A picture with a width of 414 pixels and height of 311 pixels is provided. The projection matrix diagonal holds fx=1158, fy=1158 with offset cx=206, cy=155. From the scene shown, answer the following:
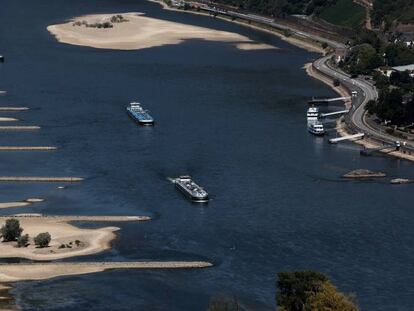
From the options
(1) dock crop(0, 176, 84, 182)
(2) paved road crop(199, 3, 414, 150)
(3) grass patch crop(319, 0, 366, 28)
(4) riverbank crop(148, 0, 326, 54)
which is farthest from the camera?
(3) grass patch crop(319, 0, 366, 28)

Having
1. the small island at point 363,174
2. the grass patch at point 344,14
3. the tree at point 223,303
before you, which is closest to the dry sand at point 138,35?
the grass patch at point 344,14

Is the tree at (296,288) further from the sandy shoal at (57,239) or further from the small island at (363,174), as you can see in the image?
the small island at (363,174)

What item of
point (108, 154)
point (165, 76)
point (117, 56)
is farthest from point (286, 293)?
point (117, 56)

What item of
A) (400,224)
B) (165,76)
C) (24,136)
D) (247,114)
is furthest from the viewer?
(165,76)

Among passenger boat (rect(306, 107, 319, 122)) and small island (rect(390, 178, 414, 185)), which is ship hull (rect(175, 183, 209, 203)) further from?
passenger boat (rect(306, 107, 319, 122))

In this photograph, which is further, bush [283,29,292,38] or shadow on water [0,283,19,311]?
bush [283,29,292,38]

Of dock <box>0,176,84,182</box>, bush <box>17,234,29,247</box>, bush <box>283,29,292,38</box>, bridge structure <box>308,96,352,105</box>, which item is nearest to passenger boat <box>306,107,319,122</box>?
bridge structure <box>308,96,352,105</box>

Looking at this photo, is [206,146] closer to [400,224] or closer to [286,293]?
[400,224]

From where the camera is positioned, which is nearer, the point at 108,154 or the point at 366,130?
the point at 108,154
